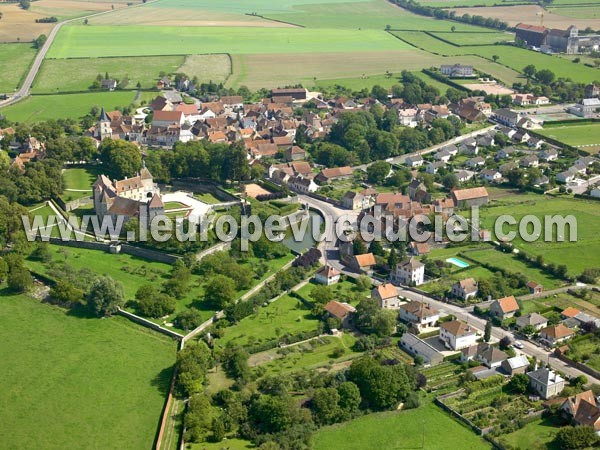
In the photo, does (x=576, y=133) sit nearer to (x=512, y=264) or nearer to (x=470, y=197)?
(x=470, y=197)

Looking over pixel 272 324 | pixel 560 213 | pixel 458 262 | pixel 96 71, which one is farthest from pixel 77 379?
pixel 96 71

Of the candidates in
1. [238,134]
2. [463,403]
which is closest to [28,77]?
[238,134]

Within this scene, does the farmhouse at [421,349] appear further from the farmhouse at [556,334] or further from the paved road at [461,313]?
the farmhouse at [556,334]

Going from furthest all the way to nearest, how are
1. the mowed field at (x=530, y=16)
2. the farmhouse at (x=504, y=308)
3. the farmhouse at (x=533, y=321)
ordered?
the mowed field at (x=530, y=16) → the farmhouse at (x=504, y=308) → the farmhouse at (x=533, y=321)

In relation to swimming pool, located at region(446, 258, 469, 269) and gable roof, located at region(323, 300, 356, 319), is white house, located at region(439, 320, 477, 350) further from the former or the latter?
swimming pool, located at region(446, 258, 469, 269)

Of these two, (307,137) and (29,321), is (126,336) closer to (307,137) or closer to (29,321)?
(29,321)

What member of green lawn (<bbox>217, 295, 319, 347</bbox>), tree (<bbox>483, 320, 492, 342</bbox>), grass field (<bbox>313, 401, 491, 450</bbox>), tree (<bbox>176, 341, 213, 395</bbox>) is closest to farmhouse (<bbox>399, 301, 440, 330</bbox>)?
tree (<bbox>483, 320, 492, 342</bbox>)

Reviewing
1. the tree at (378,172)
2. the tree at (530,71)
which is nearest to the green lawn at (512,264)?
the tree at (378,172)
